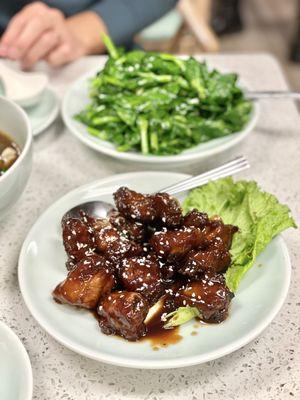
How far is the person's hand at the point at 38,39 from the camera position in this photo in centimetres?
180

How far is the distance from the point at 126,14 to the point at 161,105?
2.85ft

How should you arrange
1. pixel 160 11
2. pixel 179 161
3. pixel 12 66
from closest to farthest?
pixel 179 161, pixel 12 66, pixel 160 11

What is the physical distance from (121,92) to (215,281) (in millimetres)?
768

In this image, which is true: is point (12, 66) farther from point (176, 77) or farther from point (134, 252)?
point (134, 252)

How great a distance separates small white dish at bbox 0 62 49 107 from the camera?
1587 millimetres

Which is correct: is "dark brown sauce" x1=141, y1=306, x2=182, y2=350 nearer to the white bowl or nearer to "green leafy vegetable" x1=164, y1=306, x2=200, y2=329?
"green leafy vegetable" x1=164, y1=306, x2=200, y2=329

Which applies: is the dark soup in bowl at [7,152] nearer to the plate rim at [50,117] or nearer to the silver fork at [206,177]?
the plate rim at [50,117]

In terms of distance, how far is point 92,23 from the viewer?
2156 millimetres

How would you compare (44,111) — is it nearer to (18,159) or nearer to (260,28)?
(18,159)

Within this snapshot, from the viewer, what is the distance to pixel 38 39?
6.01ft

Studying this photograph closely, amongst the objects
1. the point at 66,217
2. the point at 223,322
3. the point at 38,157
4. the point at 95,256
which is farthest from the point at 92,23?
the point at 223,322

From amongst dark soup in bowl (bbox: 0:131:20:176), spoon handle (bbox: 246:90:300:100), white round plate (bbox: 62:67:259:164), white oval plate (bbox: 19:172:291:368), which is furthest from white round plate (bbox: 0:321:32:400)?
spoon handle (bbox: 246:90:300:100)

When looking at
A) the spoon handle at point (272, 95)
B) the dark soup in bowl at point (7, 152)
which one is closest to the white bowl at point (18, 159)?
the dark soup in bowl at point (7, 152)

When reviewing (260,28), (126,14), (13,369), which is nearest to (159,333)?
(13,369)
